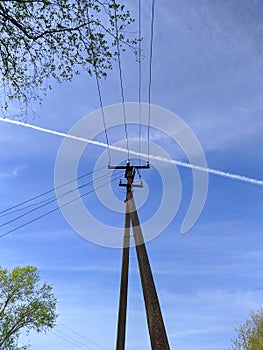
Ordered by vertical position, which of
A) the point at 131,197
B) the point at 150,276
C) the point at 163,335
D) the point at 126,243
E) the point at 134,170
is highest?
the point at 134,170

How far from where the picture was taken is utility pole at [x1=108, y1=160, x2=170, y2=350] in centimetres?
1154

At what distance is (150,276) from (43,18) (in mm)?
9474

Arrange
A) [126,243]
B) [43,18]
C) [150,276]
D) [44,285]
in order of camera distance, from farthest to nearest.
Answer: [44,285]
[126,243]
[150,276]
[43,18]

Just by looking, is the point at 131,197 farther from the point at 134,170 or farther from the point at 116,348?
the point at 116,348

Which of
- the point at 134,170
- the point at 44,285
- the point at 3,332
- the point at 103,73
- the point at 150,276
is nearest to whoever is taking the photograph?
the point at 103,73

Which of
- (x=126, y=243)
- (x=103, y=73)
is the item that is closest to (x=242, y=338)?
(x=126, y=243)

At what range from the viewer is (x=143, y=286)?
12.5 meters

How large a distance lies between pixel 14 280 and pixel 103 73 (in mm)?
21453

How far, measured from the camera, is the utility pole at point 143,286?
11539mm

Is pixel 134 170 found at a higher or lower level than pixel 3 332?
higher

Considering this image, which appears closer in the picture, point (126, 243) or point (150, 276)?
point (150, 276)

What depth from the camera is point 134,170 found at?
15.9m

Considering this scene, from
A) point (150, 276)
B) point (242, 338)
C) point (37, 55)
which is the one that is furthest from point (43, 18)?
point (242, 338)

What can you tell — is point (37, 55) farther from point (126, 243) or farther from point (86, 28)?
point (126, 243)
